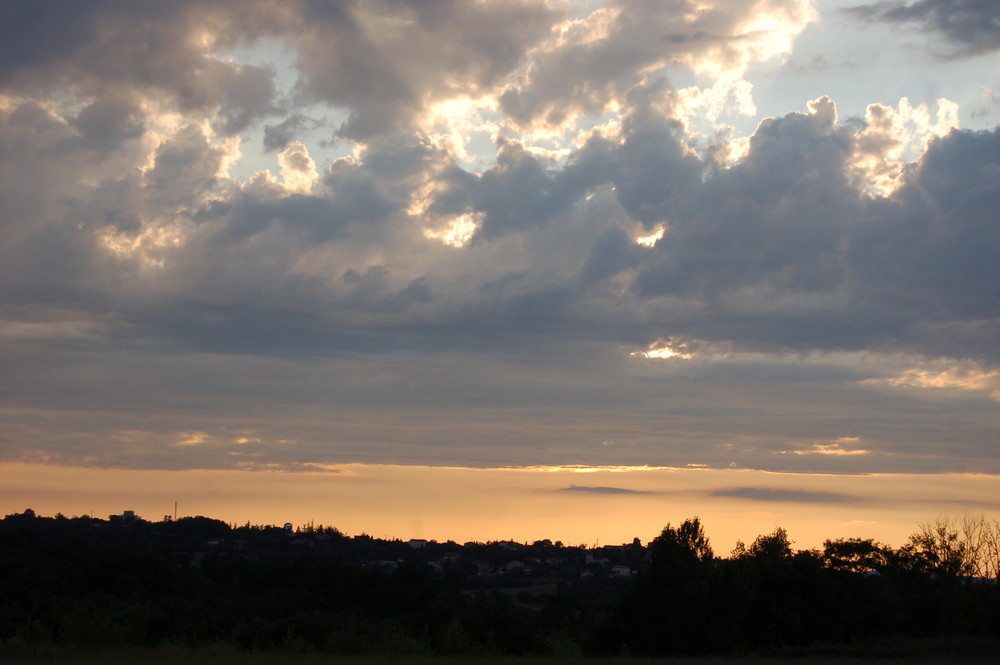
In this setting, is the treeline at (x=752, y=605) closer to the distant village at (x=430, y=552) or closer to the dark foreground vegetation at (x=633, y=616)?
the dark foreground vegetation at (x=633, y=616)

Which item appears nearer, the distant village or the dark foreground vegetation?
the dark foreground vegetation

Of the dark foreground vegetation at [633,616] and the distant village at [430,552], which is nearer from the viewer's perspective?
the dark foreground vegetation at [633,616]

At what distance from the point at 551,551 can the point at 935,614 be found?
3646 inches

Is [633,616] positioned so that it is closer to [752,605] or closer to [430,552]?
[752,605]

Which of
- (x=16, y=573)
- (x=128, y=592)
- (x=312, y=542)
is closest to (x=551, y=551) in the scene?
(x=312, y=542)

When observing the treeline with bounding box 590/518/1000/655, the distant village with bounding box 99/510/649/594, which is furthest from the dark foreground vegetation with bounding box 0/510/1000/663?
the distant village with bounding box 99/510/649/594

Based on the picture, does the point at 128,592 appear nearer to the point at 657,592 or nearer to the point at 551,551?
the point at 657,592

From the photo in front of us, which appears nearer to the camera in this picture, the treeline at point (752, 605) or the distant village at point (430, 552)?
the treeline at point (752, 605)

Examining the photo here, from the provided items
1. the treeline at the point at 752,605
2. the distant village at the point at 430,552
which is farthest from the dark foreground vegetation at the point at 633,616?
the distant village at the point at 430,552

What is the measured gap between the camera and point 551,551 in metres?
144

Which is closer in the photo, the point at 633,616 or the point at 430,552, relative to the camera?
the point at 633,616

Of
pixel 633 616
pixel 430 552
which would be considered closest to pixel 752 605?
pixel 633 616

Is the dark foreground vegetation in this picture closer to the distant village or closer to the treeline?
the treeline

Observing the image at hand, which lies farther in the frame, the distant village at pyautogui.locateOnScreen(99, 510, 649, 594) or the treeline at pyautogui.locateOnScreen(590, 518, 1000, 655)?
the distant village at pyautogui.locateOnScreen(99, 510, 649, 594)
